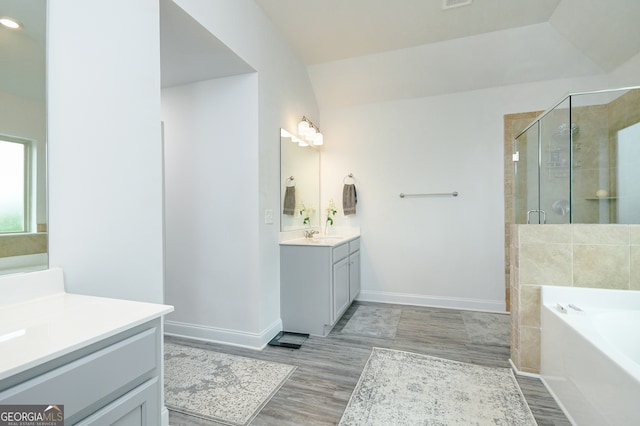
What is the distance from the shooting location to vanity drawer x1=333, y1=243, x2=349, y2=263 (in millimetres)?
2797

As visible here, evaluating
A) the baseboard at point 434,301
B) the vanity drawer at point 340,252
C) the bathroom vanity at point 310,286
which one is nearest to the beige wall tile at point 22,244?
the bathroom vanity at point 310,286

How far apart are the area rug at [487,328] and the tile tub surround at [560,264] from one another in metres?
0.46

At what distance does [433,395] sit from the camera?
70.9 inches

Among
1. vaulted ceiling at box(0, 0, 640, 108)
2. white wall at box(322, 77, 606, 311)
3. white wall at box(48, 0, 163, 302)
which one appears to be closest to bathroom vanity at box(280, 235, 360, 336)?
white wall at box(322, 77, 606, 311)

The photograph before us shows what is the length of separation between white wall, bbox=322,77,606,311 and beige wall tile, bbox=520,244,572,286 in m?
1.37

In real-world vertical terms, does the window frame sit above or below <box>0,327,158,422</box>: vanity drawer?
above

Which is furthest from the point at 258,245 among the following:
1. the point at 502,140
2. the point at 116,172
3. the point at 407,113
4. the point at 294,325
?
the point at 502,140

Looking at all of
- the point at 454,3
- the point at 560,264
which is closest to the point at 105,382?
the point at 560,264

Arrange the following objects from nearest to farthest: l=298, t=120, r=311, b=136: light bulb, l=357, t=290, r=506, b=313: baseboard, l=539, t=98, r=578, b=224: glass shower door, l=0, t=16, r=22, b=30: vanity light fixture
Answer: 1. l=0, t=16, r=22, b=30: vanity light fixture
2. l=539, t=98, r=578, b=224: glass shower door
3. l=298, t=120, r=311, b=136: light bulb
4. l=357, t=290, r=506, b=313: baseboard

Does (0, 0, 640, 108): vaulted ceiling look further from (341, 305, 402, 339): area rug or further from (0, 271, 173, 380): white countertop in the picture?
(341, 305, 402, 339): area rug

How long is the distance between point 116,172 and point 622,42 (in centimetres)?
400

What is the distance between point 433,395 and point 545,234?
1318mm

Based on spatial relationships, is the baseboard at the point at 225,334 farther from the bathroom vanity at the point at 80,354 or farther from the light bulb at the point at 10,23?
the light bulb at the point at 10,23

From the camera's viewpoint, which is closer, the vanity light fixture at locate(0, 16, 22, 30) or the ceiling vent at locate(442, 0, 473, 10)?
the vanity light fixture at locate(0, 16, 22, 30)
